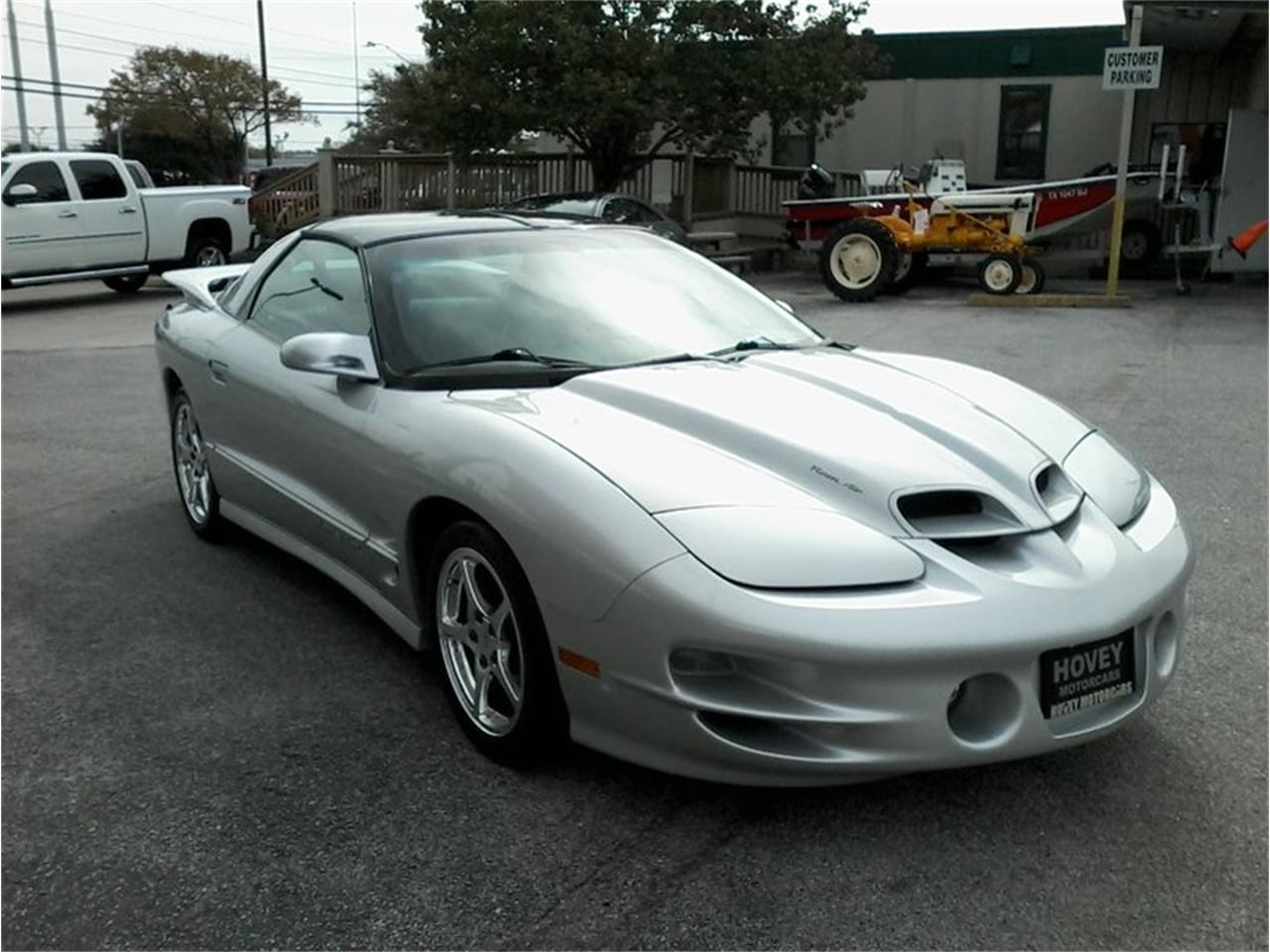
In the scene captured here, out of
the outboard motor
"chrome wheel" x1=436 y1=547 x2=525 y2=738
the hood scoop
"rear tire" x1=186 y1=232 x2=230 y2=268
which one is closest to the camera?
the hood scoop

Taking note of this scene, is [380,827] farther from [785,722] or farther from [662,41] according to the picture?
[662,41]

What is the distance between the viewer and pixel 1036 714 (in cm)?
273

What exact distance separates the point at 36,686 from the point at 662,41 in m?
17.2

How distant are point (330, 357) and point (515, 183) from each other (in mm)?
18988

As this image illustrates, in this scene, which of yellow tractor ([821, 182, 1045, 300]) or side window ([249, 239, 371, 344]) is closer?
side window ([249, 239, 371, 344])

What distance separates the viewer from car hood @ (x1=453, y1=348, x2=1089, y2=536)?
2949 millimetres

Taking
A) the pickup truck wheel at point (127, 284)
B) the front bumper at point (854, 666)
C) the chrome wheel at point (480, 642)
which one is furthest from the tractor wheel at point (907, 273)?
the front bumper at point (854, 666)

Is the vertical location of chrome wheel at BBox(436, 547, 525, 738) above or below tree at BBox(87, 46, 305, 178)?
below

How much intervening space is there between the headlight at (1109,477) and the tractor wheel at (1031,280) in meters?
12.8

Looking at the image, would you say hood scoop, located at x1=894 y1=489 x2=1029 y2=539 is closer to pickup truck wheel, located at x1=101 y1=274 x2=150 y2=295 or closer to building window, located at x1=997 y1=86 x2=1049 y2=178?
pickup truck wheel, located at x1=101 y1=274 x2=150 y2=295

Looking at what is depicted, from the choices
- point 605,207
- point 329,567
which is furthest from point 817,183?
point 329,567

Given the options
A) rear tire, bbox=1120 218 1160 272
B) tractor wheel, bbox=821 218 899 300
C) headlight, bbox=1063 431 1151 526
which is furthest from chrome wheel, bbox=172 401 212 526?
rear tire, bbox=1120 218 1160 272

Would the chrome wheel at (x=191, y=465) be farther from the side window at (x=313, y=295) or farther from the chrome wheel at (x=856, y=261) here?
the chrome wheel at (x=856, y=261)

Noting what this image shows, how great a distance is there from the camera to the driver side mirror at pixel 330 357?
12.4 ft
